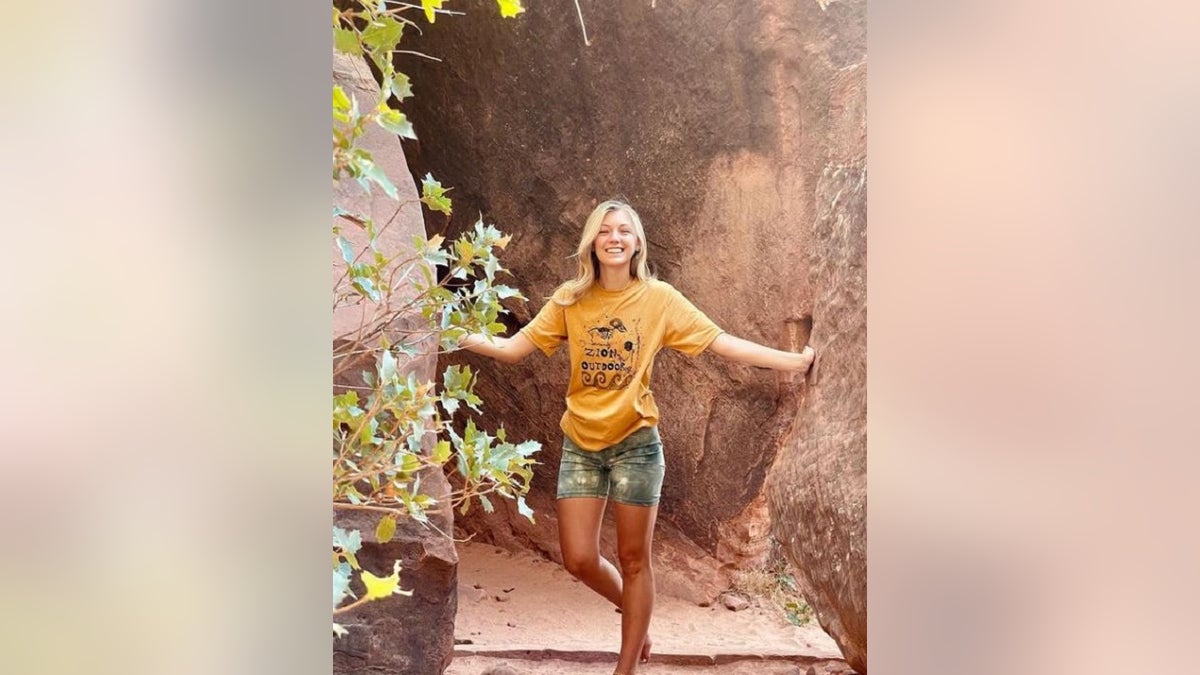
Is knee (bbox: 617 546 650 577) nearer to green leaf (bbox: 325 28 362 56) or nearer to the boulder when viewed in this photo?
the boulder

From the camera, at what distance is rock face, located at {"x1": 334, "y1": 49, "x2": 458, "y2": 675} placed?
2.61m

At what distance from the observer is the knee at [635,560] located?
9.98 feet

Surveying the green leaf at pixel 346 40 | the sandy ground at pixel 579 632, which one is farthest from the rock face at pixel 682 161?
the green leaf at pixel 346 40

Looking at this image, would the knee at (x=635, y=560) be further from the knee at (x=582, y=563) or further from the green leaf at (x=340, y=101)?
the green leaf at (x=340, y=101)

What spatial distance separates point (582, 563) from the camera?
307 centimetres

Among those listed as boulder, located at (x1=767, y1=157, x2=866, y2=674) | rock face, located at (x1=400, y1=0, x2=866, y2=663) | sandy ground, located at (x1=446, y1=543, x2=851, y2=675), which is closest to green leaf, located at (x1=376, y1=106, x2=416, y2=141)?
boulder, located at (x1=767, y1=157, x2=866, y2=674)

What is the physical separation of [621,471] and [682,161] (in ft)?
6.25

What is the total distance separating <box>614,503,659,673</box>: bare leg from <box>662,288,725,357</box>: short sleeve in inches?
20.3

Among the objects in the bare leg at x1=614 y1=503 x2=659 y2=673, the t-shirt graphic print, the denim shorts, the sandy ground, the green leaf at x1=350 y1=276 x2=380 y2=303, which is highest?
the green leaf at x1=350 y1=276 x2=380 y2=303

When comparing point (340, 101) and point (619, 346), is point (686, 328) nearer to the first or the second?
point (619, 346)
